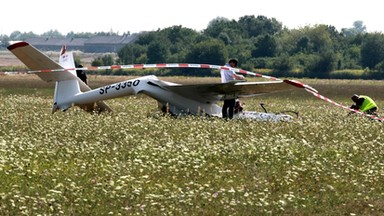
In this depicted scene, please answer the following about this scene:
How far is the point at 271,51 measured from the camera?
125875 mm

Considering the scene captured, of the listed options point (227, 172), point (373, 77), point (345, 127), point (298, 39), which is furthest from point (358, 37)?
point (227, 172)

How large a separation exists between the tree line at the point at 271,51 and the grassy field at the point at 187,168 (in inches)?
3001

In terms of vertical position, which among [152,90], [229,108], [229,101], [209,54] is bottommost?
[209,54]

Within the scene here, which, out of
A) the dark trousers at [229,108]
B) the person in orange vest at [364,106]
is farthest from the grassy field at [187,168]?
the person in orange vest at [364,106]

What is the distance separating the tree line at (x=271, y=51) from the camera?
353ft

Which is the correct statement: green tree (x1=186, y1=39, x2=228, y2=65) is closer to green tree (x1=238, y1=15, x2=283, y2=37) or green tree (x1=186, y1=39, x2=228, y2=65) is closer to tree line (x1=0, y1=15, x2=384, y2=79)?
tree line (x1=0, y1=15, x2=384, y2=79)

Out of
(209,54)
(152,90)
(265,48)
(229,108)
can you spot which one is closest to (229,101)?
(229,108)

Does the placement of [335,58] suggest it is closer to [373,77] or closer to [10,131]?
[373,77]

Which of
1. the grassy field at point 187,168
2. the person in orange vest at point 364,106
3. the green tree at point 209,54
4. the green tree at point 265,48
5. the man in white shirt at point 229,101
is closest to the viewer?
the grassy field at point 187,168

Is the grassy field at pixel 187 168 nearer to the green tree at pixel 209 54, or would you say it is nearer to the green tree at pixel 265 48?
the green tree at pixel 209 54

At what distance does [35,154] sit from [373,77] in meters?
89.1

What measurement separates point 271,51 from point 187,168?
11227 centimetres

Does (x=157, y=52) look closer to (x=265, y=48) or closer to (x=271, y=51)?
(x=265, y=48)

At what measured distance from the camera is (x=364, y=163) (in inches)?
619
